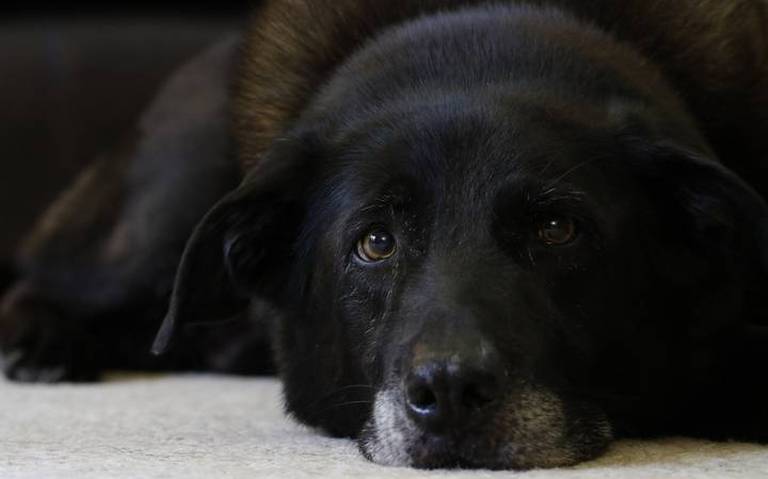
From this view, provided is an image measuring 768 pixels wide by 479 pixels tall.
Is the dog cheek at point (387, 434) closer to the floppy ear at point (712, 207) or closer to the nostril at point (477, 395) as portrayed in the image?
the nostril at point (477, 395)

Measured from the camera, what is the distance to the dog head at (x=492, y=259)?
5.39ft

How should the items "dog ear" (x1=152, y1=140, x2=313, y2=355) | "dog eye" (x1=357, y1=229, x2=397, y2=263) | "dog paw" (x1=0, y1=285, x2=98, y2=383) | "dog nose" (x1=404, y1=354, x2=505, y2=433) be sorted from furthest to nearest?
"dog paw" (x1=0, y1=285, x2=98, y2=383), "dog ear" (x1=152, y1=140, x2=313, y2=355), "dog eye" (x1=357, y1=229, x2=397, y2=263), "dog nose" (x1=404, y1=354, x2=505, y2=433)

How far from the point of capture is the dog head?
5.39 ft

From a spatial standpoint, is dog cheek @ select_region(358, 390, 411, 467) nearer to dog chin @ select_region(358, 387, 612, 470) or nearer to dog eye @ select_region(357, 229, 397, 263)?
dog chin @ select_region(358, 387, 612, 470)

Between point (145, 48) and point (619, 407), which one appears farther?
point (145, 48)

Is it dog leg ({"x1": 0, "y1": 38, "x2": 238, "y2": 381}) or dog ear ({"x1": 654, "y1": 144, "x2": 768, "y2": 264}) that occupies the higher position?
dog ear ({"x1": 654, "y1": 144, "x2": 768, "y2": 264})

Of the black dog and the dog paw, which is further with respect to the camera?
the dog paw

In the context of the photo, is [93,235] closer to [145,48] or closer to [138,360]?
[138,360]

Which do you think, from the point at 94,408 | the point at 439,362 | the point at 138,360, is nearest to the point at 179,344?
the point at 138,360

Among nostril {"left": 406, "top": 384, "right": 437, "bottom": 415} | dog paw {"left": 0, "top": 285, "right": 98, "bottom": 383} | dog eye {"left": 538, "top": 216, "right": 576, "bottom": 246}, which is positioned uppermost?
dog eye {"left": 538, "top": 216, "right": 576, "bottom": 246}

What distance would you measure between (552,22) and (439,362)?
65cm

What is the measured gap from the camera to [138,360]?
2.91 metres

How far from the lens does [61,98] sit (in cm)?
377

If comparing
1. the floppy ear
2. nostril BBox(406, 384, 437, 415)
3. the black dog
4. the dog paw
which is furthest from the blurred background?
nostril BBox(406, 384, 437, 415)
